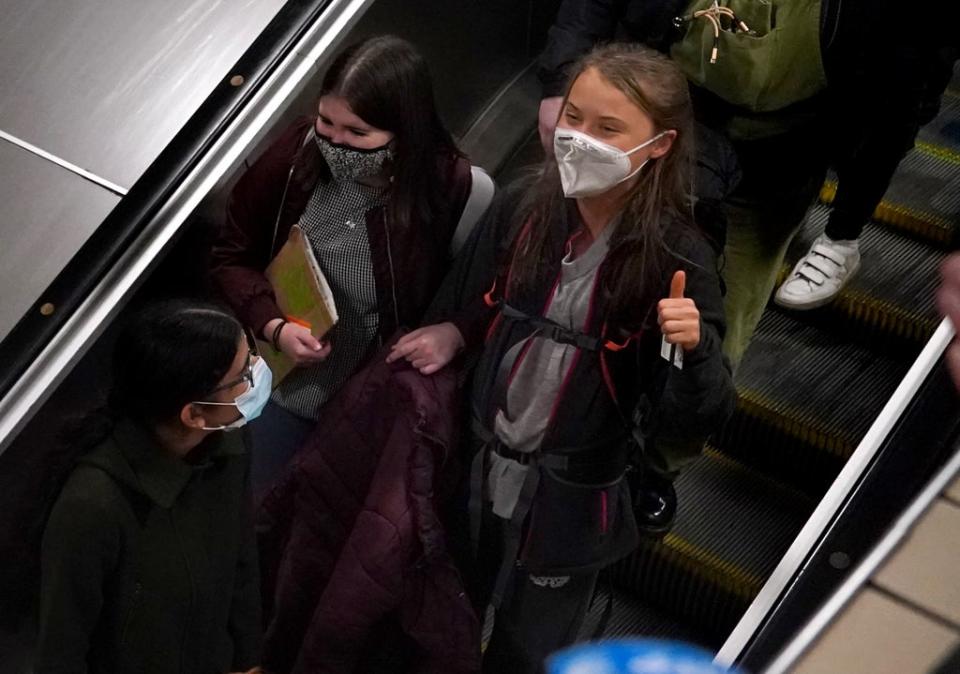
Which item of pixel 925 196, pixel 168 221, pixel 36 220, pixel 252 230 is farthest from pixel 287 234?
pixel 925 196

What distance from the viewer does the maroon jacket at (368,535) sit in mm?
1933

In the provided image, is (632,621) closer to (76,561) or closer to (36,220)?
(76,561)

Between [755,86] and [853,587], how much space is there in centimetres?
118

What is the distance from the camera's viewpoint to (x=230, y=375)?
66.4 inches

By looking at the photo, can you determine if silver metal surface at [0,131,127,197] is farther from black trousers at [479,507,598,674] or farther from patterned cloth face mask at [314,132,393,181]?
black trousers at [479,507,598,674]

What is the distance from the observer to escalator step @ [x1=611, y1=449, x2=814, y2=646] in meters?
2.34

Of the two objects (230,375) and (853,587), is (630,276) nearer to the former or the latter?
(230,375)

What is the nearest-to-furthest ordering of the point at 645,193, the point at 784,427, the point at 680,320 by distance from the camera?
the point at 680,320 → the point at 645,193 → the point at 784,427

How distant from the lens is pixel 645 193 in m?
1.68

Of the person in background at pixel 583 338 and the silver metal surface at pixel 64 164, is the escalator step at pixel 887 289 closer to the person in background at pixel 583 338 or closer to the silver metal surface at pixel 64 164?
the person in background at pixel 583 338

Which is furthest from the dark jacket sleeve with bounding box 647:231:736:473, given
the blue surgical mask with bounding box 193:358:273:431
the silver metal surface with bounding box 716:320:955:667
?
the blue surgical mask with bounding box 193:358:273:431

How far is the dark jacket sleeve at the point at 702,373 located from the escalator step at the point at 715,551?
2.16 ft

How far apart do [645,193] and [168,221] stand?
80cm

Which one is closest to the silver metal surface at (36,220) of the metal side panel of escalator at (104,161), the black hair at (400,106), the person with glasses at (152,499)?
the metal side panel of escalator at (104,161)
